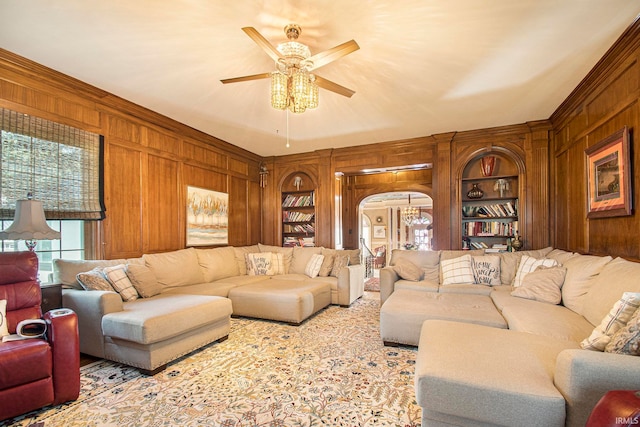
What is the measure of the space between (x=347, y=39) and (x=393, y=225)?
988cm

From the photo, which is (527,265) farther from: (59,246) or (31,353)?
(59,246)

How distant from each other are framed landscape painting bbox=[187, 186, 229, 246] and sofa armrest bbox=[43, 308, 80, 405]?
8.20 ft

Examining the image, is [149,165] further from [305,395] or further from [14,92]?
[305,395]

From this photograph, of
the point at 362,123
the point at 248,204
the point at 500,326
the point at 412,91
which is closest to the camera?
the point at 500,326

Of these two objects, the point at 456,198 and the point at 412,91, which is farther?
the point at 456,198

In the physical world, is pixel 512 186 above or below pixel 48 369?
above

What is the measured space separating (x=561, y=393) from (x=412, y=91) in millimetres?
2963

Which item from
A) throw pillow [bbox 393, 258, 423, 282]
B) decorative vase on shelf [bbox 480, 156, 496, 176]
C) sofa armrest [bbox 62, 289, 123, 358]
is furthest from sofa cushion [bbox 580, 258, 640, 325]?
sofa armrest [bbox 62, 289, 123, 358]

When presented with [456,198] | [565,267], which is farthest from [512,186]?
[565,267]

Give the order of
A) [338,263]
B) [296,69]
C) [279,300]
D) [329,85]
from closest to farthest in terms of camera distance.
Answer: [296,69] → [329,85] → [279,300] → [338,263]

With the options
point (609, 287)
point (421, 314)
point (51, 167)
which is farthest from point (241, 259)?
point (609, 287)

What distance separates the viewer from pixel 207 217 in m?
4.95

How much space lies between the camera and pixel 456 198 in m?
4.95

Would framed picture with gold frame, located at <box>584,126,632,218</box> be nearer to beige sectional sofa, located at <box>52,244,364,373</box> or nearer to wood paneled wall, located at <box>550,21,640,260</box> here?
wood paneled wall, located at <box>550,21,640,260</box>
